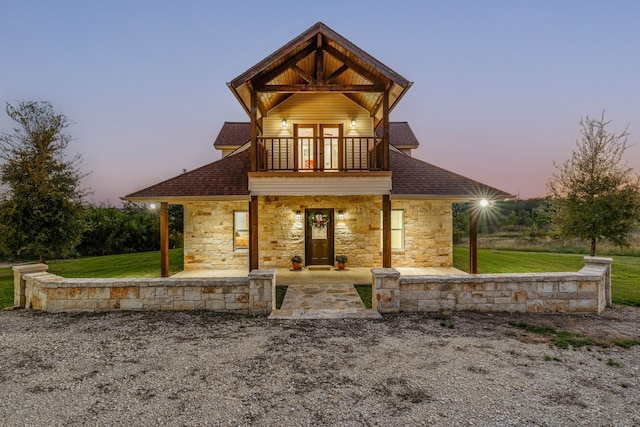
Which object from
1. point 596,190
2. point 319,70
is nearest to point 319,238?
point 319,70

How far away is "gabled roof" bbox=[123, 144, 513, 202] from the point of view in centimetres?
888

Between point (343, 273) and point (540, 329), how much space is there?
5.96 meters

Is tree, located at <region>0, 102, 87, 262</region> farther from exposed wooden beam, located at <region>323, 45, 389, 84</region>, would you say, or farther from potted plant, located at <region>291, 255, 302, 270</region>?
exposed wooden beam, located at <region>323, 45, 389, 84</region>

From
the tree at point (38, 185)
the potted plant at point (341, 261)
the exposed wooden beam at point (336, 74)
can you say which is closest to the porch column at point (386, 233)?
the potted plant at point (341, 261)

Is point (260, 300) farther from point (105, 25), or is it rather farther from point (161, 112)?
point (161, 112)

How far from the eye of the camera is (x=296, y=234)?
11328mm

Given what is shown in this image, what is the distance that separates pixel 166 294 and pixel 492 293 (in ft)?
21.3

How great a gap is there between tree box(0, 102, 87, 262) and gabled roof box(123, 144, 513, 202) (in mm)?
4482

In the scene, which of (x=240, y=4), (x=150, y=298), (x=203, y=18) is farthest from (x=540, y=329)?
(x=203, y=18)

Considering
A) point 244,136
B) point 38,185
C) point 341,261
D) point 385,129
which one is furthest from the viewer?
point 244,136

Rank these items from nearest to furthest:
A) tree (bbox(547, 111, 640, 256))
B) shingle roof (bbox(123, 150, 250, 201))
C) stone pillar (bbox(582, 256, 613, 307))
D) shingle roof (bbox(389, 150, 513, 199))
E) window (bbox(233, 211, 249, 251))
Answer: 1. stone pillar (bbox(582, 256, 613, 307))
2. shingle roof (bbox(123, 150, 250, 201))
3. shingle roof (bbox(389, 150, 513, 199))
4. tree (bbox(547, 111, 640, 256))
5. window (bbox(233, 211, 249, 251))

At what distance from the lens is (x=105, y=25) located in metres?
19.2

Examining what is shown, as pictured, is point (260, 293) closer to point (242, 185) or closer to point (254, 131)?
point (242, 185)

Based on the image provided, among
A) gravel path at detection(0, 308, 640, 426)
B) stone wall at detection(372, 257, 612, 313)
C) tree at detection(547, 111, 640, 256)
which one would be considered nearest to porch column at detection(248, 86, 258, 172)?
gravel path at detection(0, 308, 640, 426)
